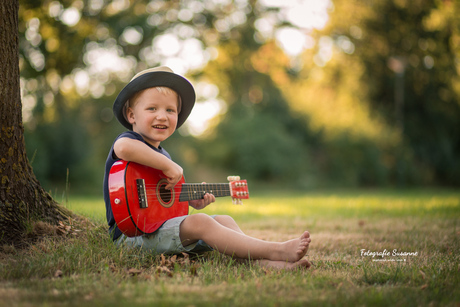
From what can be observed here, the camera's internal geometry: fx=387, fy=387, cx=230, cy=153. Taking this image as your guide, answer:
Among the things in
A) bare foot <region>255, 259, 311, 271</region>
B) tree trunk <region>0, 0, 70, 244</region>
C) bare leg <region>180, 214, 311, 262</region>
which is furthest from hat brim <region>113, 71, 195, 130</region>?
bare foot <region>255, 259, 311, 271</region>

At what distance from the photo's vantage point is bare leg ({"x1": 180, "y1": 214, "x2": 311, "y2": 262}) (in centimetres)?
A: 269

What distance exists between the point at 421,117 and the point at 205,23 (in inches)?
544

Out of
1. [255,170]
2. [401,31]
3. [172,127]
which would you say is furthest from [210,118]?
[172,127]

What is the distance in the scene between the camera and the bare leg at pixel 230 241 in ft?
8.81

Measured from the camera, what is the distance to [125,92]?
2.99 meters

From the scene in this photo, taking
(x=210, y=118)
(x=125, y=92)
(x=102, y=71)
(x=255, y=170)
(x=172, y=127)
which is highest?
(x=102, y=71)

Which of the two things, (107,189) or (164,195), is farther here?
(164,195)

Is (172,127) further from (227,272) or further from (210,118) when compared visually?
(210,118)

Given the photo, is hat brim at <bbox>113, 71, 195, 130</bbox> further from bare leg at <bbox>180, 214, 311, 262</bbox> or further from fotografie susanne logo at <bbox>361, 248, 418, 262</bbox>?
fotografie susanne logo at <bbox>361, 248, 418, 262</bbox>

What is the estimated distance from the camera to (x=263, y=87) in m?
22.3

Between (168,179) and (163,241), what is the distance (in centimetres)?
46

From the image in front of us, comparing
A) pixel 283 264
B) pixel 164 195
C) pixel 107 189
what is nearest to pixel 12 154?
pixel 107 189

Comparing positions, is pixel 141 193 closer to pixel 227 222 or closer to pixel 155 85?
pixel 227 222

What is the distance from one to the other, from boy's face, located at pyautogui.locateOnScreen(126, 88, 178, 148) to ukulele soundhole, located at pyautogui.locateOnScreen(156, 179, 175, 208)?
1.18 ft
